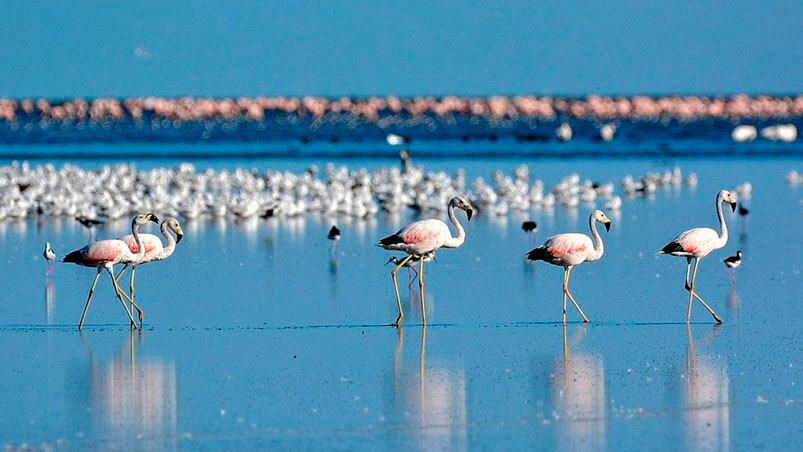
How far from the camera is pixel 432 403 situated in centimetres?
785

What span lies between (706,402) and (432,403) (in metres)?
1.34

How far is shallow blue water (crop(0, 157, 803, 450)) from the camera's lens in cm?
727

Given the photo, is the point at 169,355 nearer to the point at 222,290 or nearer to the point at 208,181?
the point at 222,290

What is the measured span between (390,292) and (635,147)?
29.8 meters

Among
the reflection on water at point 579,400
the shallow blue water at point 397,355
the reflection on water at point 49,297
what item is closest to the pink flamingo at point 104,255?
the shallow blue water at point 397,355

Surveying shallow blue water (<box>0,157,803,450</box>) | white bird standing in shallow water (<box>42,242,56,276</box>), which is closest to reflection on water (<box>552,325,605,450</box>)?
shallow blue water (<box>0,157,803,450</box>)

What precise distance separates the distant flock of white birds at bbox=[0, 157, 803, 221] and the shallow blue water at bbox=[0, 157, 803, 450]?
3.48 m

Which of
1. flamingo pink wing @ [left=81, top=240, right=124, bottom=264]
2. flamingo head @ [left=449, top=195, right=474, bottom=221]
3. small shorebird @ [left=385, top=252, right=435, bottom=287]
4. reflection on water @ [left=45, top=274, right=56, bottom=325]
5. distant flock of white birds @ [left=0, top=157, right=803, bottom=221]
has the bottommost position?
reflection on water @ [left=45, top=274, right=56, bottom=325]

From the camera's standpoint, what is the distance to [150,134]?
5378cm

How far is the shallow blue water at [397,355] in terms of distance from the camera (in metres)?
7.27

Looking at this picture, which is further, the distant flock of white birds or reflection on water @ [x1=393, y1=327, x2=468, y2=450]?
the distant flock of white birds

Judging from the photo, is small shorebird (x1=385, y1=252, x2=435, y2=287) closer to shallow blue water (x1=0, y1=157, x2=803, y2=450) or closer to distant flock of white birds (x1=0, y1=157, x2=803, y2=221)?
shallow blue water (x1=0, y1=157, x2=803, y2=450)

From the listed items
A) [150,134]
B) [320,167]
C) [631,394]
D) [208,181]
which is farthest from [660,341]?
[150,134]

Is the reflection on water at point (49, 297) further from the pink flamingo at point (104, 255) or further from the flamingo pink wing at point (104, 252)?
the flamingo pink wing at point (104, 252)
